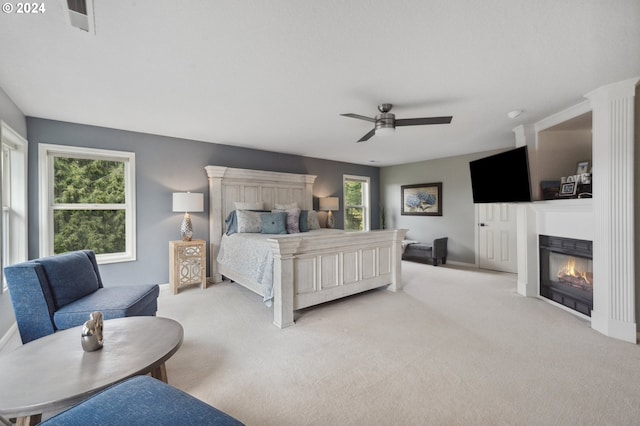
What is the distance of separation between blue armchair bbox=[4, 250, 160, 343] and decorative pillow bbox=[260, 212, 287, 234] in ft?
6.92

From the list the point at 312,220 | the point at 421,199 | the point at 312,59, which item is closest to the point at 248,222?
the point at 312,220

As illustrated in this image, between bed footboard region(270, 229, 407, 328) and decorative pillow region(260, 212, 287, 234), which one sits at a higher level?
decorative pillow region(260, 212, 287, 234)

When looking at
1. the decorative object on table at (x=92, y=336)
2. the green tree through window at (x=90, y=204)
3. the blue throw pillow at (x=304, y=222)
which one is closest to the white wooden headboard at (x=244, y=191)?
the blue throw pillow at (x=304, y=222)

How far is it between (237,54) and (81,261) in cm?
224

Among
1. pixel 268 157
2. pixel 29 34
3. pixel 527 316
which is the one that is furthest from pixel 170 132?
pixel 527 316

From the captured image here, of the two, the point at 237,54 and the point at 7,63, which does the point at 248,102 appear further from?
the point at 7,63

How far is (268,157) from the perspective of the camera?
5336mm

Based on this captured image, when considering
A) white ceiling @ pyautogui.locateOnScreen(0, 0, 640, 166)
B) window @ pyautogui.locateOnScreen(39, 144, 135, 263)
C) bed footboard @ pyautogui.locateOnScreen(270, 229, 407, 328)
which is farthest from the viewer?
window @ pyautogui.locateOnScreen(39, 144, 135, 263)

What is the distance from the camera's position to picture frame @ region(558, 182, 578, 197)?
10.4 feet

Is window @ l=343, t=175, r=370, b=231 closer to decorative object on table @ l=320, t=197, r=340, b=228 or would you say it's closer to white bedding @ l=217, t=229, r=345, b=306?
decorative object on table @ l=320, t=197, r=340, b=228

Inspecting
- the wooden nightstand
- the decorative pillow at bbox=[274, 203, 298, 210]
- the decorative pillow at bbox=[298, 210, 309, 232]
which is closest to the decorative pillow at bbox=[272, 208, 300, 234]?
the decorative pillow at bbox=[298, 210, 309, 232]

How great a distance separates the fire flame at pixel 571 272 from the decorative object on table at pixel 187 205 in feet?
16.3

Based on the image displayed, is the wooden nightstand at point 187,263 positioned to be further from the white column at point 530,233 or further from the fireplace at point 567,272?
the fireplace at point 567,272

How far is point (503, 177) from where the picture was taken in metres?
3.59
